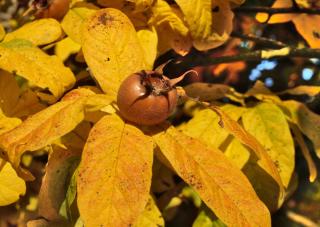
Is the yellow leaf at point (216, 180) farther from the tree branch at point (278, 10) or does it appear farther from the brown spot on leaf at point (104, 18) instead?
the tree branch at point (278, 10)

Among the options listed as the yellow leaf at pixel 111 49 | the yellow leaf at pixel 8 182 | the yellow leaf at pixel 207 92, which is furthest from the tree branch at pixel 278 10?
the yellow leaf at pixel 8 182

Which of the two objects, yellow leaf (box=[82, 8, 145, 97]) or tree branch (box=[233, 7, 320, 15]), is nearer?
yellow leaf (box=[82, 8, 145, 97])

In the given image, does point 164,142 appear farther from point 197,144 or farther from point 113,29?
point 113,29

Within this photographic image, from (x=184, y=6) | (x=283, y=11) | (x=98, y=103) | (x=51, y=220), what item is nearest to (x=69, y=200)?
(x=51, y=220)

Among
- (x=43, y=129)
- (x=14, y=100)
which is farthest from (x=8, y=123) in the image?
(x=43, y=129)

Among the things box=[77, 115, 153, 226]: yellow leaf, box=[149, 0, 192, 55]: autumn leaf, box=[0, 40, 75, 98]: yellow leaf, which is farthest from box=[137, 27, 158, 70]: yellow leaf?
box=[77, 115, 153, 226]: yellow leaf

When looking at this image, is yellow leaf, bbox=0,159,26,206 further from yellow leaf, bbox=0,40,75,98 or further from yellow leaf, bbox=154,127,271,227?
yellow leaf, bbox=154,127,271,227
